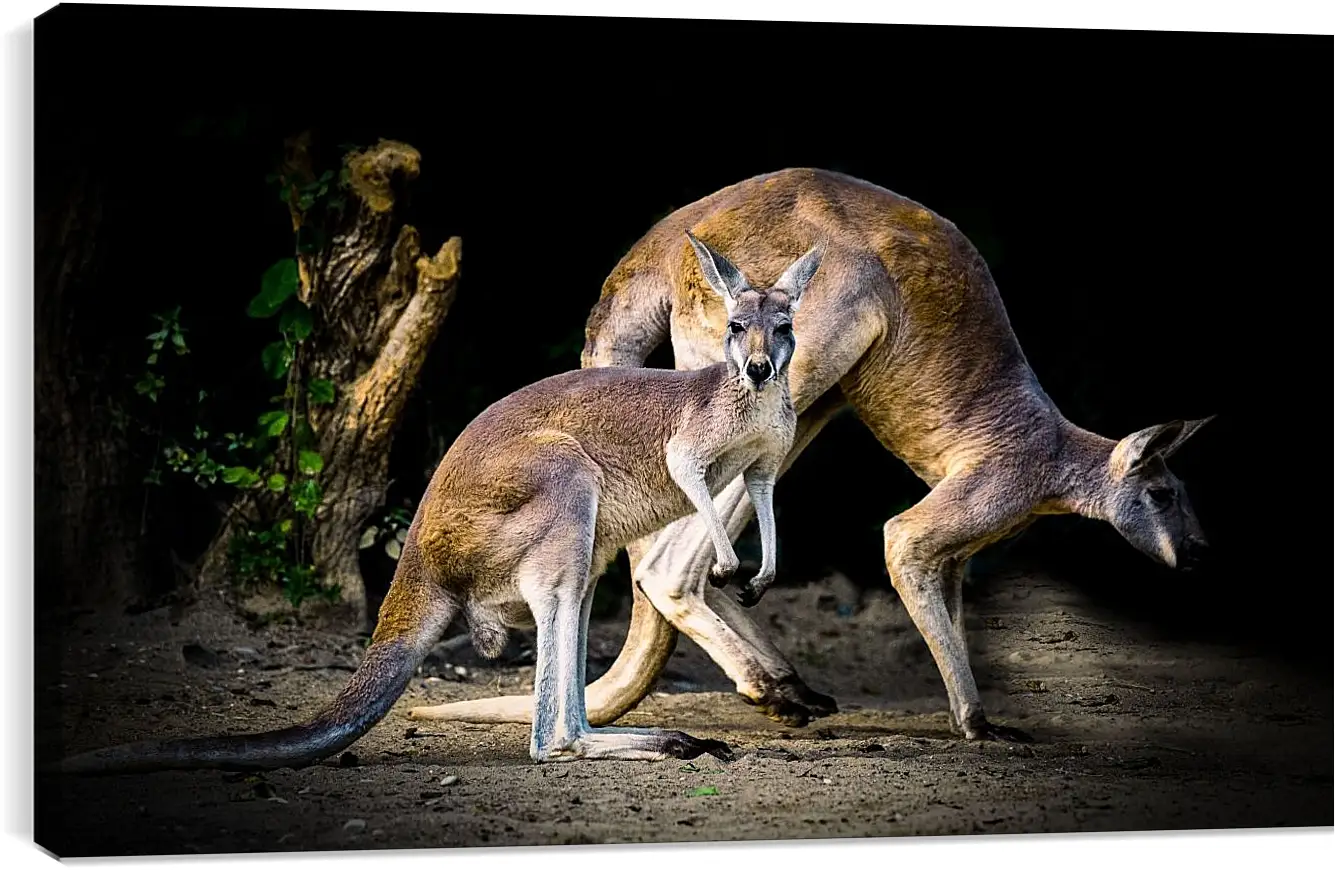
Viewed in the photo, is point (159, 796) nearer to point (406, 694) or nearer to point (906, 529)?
point (406, 694)

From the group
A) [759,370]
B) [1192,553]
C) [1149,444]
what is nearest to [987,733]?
[1192,553]

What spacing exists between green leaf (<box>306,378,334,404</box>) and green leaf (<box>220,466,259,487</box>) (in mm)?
382

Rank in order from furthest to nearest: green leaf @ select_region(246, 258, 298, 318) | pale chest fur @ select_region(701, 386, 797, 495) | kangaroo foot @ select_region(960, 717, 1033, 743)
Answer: green leaf @ select_region(246, 258, 298, 318)
kangaroo foot @ select_region(960, 717, 1033, 743)
pale chest fur @ select_region(701, 386, 797, 495)

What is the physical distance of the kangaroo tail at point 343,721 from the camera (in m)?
5.63

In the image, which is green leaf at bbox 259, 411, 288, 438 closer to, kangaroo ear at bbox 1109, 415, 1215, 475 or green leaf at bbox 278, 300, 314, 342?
green leaf at bbox 278, 300, 314, 342

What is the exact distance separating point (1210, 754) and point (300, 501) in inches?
142

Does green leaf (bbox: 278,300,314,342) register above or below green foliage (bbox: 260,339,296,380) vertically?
above

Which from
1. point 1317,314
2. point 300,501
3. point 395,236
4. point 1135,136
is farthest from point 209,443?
point 1317,314

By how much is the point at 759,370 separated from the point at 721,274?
0.38m

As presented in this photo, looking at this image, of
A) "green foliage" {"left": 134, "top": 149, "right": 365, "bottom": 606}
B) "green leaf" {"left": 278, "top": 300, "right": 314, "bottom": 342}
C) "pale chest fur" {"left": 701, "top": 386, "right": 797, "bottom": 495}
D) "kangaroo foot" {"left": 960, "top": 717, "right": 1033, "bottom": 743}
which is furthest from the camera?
"green leaf" {"left": 278, "top": 300, "right": 314, "bottom": 342}

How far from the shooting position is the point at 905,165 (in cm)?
717

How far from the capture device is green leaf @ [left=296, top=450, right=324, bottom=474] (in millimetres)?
7711

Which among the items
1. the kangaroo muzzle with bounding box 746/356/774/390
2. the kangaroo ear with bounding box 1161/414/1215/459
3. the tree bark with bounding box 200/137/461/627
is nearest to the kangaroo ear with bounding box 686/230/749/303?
the kangaroo muzzle with bounding box 746/356/774/390

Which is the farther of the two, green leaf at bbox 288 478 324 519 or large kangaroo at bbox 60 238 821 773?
green leaf at bbox 288 478 324 519
